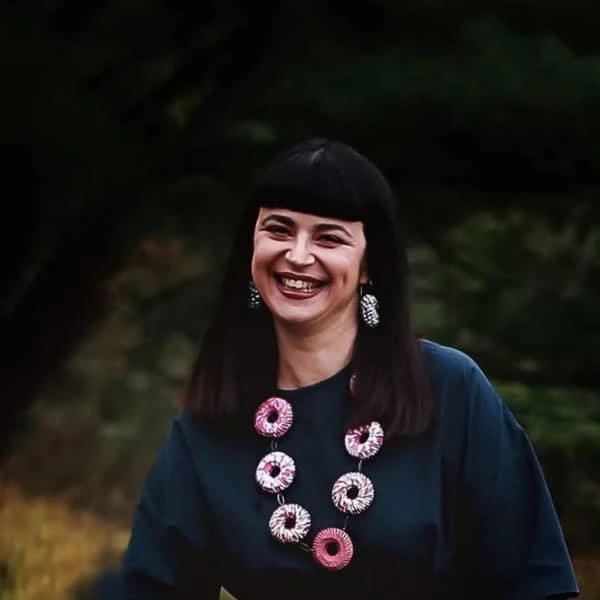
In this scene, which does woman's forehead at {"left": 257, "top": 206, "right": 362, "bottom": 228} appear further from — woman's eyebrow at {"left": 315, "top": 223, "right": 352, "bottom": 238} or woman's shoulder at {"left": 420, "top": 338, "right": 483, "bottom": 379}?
woman's shoulder at {"left": 420, "top": 338, "right": 483, "bottom": 379}

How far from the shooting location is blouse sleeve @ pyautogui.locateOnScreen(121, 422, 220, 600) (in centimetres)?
144

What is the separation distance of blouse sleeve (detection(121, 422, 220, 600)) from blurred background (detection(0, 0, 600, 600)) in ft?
2.03

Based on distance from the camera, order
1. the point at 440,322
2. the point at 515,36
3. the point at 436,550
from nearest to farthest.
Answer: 1. the point at 436,550
2. the point at 515,36
3. the point at 440,322

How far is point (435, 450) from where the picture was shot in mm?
1403

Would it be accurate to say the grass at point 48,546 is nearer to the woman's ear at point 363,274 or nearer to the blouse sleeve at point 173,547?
the blouse sleeve at point 173,547

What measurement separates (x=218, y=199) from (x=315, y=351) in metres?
0.87

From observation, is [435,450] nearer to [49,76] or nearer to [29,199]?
[49,76]

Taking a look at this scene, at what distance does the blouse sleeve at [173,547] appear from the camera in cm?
144

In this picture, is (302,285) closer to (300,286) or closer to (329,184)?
(300,286)

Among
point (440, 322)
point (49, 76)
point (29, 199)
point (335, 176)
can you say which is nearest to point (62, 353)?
point (29, 199)

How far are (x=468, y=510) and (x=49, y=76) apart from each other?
108 cm

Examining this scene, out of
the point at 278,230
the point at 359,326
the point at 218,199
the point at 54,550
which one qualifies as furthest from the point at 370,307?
the point at 54,550

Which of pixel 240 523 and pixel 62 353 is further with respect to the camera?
pixel 62 353

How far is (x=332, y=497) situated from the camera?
4.67 ft
